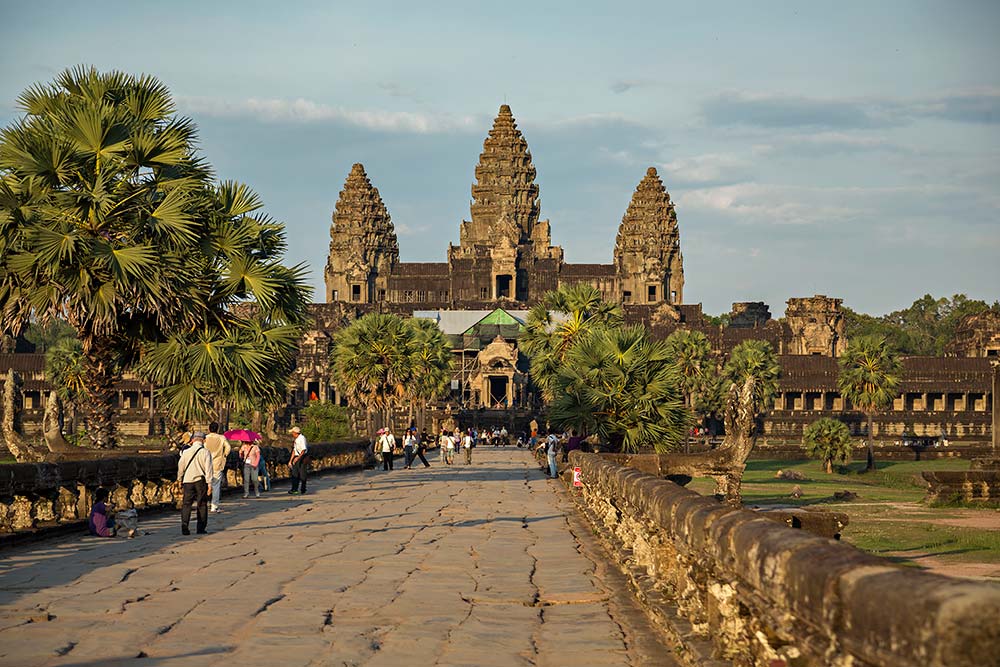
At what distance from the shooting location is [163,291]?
2311 centimetres

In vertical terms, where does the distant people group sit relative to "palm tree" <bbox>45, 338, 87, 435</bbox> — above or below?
below

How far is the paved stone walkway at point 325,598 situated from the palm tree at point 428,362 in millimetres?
48628

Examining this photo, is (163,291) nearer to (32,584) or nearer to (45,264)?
(45,264)

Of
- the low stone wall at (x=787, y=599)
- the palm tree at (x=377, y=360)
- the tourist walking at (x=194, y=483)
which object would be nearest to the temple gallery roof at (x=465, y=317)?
the palm tree at (x=377, y=360)

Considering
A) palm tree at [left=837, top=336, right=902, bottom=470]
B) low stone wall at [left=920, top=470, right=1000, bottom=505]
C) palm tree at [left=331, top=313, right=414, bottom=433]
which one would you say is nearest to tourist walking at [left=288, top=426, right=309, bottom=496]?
low stone wall at [left=920, top=470, right=1000, bottom=505]

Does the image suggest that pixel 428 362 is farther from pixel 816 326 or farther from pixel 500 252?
pixel 500 252

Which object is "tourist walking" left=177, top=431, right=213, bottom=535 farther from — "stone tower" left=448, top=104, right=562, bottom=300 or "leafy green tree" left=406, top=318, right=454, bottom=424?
"stone tower" left=448, top=104, right=562, bottom=300

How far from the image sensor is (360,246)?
163125 mm

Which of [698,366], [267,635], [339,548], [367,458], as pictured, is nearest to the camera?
[267,635]

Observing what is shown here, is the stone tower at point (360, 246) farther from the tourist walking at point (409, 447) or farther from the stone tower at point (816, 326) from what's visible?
the tourist walking at point (409, 447)

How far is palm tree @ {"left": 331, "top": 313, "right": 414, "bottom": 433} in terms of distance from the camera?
6309 cm

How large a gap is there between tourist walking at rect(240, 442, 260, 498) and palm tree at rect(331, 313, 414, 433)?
1390 inches

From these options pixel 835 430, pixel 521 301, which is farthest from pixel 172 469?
pixel 521 301

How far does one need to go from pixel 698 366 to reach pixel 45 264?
81.8 metres
